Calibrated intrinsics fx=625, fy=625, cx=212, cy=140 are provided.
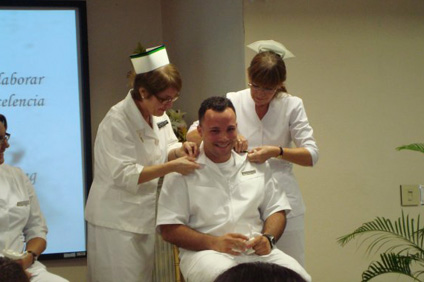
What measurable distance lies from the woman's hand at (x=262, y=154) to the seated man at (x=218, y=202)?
0.03m

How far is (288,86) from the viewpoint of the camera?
3479 millimetres

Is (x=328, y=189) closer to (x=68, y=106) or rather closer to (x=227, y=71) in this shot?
(x=227, y=71)

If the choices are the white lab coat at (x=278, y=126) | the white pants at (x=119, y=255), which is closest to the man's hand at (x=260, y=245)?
the white lab coat at (x=278, y=126)

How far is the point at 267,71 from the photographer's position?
2.47m

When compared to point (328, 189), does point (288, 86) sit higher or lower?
higher

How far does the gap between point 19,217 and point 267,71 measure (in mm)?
1176

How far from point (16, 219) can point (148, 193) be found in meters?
0.55

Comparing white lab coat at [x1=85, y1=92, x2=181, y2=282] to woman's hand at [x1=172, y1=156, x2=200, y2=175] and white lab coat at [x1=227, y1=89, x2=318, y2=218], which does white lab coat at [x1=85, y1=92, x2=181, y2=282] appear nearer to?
woman's hand at [x1=172, y1=156, x2=200, y2=175]

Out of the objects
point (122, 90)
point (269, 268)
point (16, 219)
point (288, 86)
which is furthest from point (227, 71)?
point (269, 268)

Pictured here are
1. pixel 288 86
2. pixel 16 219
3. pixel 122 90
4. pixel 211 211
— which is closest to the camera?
pixel 211 211

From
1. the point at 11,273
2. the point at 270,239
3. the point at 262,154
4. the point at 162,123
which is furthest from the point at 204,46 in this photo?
the point at 11,273

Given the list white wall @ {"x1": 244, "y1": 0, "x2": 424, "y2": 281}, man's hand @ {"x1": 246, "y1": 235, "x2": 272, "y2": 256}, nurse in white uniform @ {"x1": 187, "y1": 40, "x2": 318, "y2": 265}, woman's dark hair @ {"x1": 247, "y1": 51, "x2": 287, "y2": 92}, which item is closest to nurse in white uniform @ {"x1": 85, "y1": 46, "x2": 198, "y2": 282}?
nurse in white uniform @ {"x1": 187, "y1": 40, "x2": 318, "y2": 265}

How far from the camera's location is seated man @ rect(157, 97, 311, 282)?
2.34 m

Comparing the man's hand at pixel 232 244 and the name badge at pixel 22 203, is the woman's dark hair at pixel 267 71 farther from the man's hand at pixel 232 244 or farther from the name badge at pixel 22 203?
the name badge at pixel 22 203
